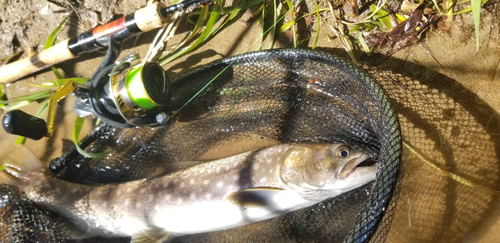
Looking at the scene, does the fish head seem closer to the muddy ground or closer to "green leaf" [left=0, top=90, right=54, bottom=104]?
the muddy ground

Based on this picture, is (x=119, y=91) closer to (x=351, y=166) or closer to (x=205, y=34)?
(x=205, y=34)

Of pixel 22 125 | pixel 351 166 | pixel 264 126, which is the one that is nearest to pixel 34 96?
pixel 22 125

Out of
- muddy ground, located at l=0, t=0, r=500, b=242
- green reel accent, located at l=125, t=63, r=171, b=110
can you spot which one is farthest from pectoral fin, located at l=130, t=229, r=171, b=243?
muddy ground, located at l=0, t=0, r=500, b=242

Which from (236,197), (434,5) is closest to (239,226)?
(236,197)

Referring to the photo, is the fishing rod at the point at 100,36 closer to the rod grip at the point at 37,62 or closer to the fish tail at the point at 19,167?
the rod grip at the point at 37,62

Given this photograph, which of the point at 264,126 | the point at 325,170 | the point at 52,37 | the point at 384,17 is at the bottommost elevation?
the point at 325,170

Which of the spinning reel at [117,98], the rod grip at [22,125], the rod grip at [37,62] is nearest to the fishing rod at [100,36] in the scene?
the rod grip at [37,62]

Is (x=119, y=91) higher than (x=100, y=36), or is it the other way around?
(x=100, y=36)
